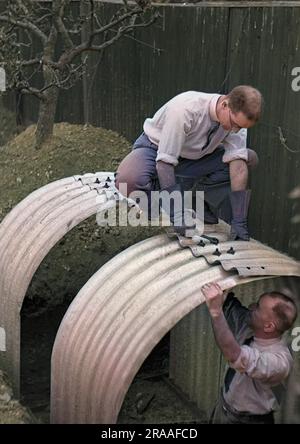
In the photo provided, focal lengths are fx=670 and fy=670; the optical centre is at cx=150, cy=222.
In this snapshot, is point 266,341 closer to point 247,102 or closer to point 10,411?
point 247,102

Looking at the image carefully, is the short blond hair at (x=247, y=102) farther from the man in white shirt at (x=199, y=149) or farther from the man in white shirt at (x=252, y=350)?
the man in white shirt at (x=252, y=350)

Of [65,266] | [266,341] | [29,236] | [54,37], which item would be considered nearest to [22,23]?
[54,37]

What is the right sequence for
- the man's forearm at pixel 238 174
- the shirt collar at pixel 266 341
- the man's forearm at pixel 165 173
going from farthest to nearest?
Result: the man's forearm at pixel 238 174, the man's forearm at pixel 165 173, the shirt collar at pixel 266 341

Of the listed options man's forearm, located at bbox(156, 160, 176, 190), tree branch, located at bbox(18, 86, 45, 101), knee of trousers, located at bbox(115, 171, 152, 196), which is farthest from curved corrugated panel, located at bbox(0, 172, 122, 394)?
tree branch, located at bbox(18, 86, 45, 101)

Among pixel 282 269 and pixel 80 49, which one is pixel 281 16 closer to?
pixel 282 269

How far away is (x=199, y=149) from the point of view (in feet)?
15.1

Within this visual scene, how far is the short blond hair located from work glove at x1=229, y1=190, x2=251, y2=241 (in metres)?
0.56

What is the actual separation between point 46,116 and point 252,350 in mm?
5963

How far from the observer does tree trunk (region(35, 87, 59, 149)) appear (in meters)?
8.72

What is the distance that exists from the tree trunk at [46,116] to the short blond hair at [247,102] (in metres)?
4.99

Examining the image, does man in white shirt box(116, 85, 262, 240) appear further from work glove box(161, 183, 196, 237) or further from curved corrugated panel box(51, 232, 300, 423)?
curved corrugated panel box(51, 232, 300, 423)

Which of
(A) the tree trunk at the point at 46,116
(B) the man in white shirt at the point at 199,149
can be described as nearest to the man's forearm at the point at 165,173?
(B) the man in white shirt at the point at 199,149

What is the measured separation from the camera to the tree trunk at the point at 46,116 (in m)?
8.72
